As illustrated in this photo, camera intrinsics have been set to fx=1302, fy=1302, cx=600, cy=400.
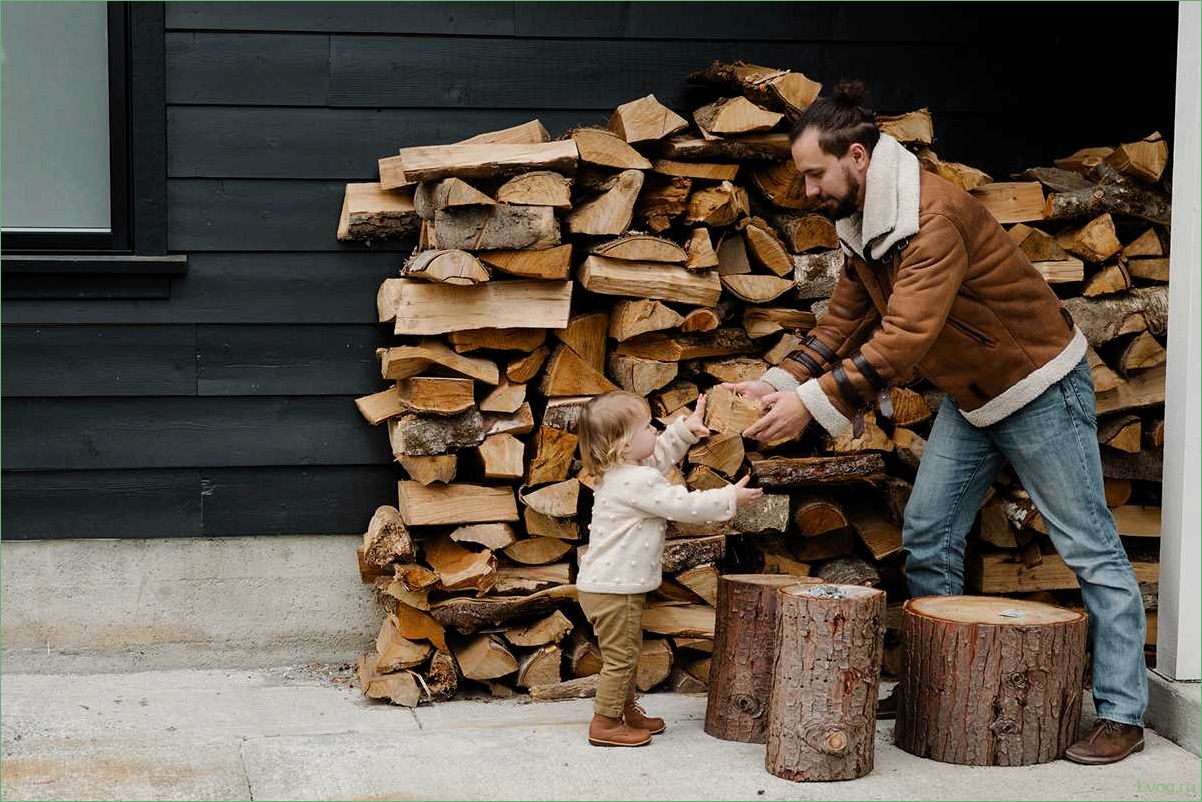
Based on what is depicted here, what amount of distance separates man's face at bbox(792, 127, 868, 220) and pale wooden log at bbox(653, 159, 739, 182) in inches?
21.9

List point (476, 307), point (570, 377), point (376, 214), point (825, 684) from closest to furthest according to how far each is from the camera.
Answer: point (825, 684) → point (476, 307) → point (570, 377) → point (376, 214)

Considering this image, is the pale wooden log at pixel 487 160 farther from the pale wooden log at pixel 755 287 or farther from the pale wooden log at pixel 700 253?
the pale wooden log at pixel 755 287

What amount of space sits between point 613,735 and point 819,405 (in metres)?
1.09

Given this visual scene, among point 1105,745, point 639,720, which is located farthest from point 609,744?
point 1105,745

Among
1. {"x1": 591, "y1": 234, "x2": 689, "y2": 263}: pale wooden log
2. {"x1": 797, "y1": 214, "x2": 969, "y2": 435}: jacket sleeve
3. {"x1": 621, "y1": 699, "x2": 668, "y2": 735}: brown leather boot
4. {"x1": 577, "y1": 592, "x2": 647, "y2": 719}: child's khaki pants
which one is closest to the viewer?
{"x1": 797, "y1": 214, "x2": 969, "y2": 435}: jacket sleeve

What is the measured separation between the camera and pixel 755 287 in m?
4.27

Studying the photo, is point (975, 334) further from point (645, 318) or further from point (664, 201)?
point (664, 201)

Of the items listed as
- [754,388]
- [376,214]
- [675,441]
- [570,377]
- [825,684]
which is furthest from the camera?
[376,214]

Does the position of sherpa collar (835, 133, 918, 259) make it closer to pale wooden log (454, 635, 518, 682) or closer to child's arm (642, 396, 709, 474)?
child's arm (642, 396, 709, 474)

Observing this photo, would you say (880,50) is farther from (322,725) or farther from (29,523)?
(29,523)

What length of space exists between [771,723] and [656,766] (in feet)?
1.09

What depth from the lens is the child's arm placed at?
370 cm

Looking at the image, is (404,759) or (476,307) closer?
(404,759)

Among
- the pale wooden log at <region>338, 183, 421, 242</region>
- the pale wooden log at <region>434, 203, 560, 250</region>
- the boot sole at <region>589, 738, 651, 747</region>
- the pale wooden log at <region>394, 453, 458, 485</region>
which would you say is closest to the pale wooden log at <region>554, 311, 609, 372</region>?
the pale wooden log at <region>434, 203, 560, 250</region>
